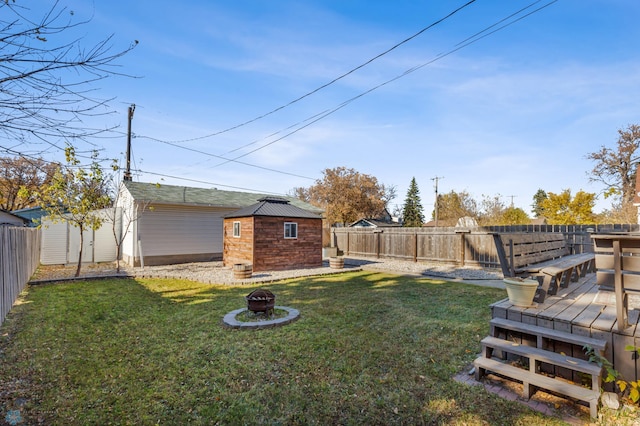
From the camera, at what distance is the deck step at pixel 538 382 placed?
8.39 feet

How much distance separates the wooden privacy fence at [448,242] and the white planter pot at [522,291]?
8109mm

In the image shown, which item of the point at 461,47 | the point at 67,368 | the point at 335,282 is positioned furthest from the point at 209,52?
the point at 67,368

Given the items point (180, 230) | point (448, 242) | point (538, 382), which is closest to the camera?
point (538, 382)

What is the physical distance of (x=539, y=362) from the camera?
10.3 feet

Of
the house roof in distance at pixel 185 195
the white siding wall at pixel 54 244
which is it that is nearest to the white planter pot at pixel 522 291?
the house roof in distance at pixel 185 195

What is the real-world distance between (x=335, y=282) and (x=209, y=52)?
8.29m

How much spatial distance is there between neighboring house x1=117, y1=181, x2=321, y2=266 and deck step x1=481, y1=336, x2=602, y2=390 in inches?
501

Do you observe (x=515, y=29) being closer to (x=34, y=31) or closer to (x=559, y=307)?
(x=559, y=307)

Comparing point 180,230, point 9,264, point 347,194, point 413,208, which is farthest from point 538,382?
point 413,208

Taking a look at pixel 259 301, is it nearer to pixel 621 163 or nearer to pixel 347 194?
pixel 347 194

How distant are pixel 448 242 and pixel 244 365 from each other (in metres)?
12.0

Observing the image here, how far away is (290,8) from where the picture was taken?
7.80m

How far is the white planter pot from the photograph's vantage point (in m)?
3.57

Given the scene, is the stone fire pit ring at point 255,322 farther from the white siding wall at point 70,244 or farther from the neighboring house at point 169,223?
the white siding wall at point 70,244
